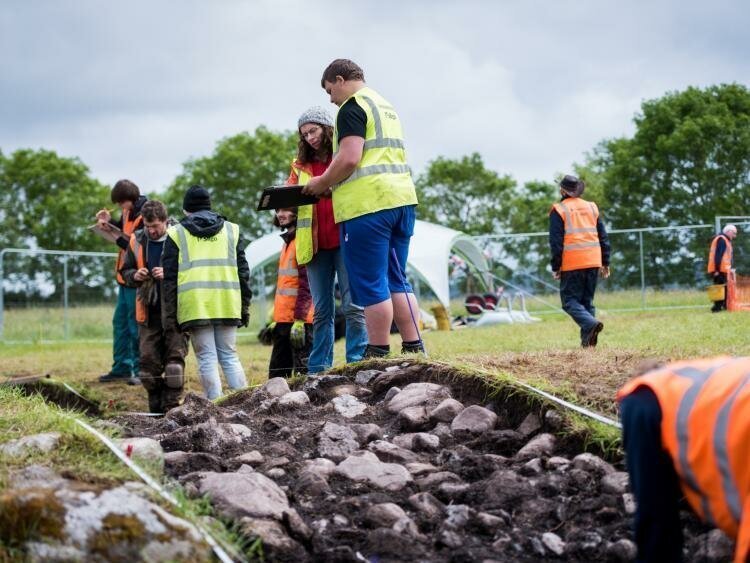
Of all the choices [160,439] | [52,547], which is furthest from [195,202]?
[52,547]

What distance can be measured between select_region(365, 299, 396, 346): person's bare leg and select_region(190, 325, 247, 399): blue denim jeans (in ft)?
4.15

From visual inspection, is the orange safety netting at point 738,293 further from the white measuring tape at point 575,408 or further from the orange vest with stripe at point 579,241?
the white measuring tape at point 575,408

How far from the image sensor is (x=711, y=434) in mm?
2441

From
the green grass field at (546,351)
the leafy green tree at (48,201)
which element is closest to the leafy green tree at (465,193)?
the leafy green tree at (48,201)

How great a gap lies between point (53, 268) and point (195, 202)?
12294 millimetres

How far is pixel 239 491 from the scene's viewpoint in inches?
150

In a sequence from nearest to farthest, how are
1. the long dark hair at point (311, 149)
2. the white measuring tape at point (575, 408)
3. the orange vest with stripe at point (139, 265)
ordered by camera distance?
the white measuring tape at point (575, 408) < the long dark hair at point (311, 149) < the orange vest with stripe at point (139, 265)

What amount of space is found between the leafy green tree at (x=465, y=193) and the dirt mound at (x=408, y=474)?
47.1m

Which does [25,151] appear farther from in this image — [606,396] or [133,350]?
[606,396]

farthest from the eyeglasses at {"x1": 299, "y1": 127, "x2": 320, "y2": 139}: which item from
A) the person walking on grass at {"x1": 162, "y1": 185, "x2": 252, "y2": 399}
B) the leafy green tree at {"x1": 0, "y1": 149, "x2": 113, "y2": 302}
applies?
the leafy green tree at {"x1": 0, "y1": 149, "x2": 113, "y2": 302}

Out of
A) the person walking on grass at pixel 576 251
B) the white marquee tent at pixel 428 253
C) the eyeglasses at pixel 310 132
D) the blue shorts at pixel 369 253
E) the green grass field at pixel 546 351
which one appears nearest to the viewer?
the green grass field at pixel 546 351

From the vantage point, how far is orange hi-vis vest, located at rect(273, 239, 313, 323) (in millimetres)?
8102

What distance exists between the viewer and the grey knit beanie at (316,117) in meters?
7.04

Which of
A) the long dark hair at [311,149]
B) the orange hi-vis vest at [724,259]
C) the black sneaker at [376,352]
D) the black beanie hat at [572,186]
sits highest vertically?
the long dark hair at [311,149]
